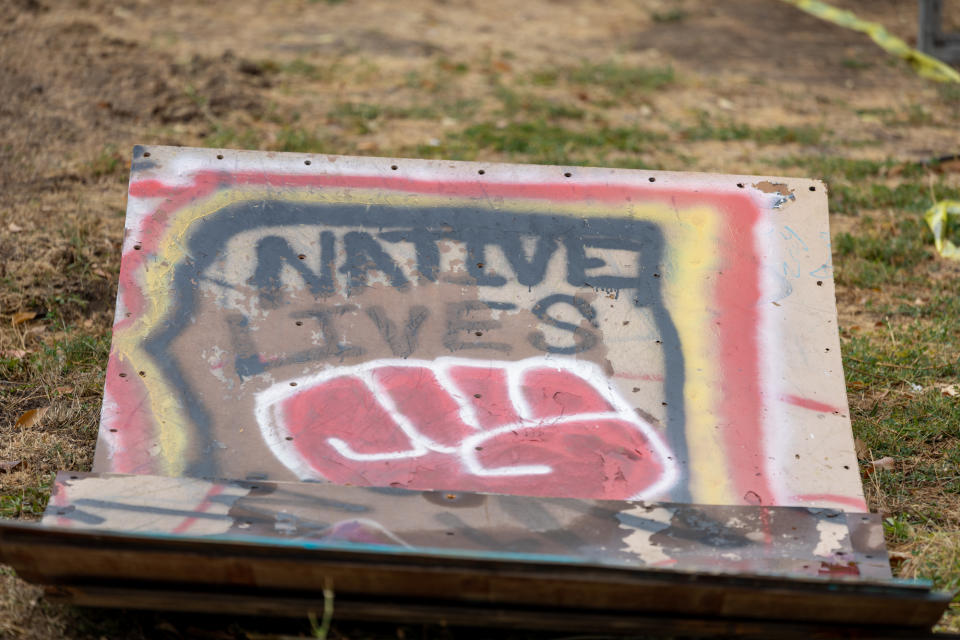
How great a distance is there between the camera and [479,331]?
9.73 feet

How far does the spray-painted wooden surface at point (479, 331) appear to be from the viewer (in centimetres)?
270

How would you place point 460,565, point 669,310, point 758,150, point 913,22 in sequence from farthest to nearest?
1. point 913,22
2. point 758,150
3. point 669,310
4. point 460,565

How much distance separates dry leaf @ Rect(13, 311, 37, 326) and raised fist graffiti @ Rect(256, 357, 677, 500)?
5.04 ft

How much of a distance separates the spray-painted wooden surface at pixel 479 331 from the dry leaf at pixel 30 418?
627 millimetres

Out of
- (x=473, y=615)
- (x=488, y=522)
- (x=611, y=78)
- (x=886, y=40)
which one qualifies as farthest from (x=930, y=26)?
(x=473, y=615)

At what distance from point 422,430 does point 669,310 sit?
0.86 m

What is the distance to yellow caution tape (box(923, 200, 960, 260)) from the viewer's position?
15.1 ft

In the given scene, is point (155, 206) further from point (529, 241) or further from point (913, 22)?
point (913, 22)

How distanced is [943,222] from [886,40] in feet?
11.6

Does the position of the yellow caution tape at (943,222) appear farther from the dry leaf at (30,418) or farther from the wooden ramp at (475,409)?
the dry leaf at (30,418)

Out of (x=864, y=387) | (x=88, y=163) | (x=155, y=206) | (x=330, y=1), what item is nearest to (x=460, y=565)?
(x=155, y=206)

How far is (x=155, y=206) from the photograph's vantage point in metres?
3.09

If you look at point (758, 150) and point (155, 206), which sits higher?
point (758, 150)

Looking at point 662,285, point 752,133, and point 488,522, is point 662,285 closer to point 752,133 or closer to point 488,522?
point 488,522
